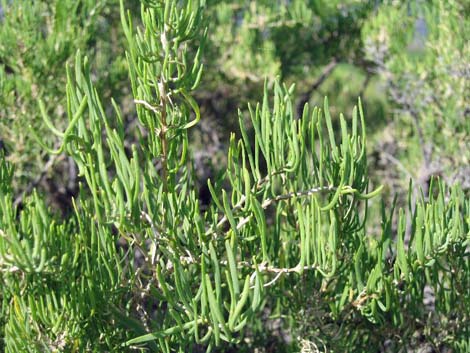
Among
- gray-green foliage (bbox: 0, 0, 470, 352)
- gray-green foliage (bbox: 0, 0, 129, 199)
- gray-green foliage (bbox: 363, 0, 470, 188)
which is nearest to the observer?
gray-green foliage (bbox: 0, 0, 470, 352)

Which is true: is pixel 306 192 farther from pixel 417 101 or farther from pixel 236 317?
pixel 417 101

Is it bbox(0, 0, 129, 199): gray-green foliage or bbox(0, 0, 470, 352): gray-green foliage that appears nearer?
bbox(0, 0, 470, 352): gray-green foliage

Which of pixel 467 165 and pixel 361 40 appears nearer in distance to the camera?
pixel 467 165

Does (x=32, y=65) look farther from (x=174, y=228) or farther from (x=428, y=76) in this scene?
(x=428, y=76)

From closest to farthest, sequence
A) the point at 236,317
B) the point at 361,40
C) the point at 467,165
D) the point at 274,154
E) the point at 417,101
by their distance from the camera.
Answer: the point at 236,317 → the point at 274,154 → the point at 467,165 → the point at 417,101 → the point at 361,40

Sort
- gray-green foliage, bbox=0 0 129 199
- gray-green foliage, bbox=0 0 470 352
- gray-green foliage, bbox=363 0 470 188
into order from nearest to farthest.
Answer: gray-green foliage, bbox=0 0 470 352
gray-green foliage, bbox=0 0 129 199
gray-green foliage, bbox=363 0 470 188

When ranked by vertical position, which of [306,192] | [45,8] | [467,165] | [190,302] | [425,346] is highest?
[45,8]

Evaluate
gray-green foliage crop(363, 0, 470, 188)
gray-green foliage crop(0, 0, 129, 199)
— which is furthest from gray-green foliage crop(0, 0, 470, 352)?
gray-green foliage crop(363, 0, 470, 188)

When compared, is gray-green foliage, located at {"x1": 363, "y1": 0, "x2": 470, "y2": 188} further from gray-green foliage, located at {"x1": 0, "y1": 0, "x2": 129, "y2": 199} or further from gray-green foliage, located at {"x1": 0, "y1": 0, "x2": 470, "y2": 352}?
gray-green foliage, located at {"x1": 0, "y1": 0, "x2": 129, "y2": 199}

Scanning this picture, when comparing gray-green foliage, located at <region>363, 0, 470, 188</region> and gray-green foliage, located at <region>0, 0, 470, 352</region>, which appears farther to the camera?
gray-green foliage, located at <region>363, 0, 470, 188</region>

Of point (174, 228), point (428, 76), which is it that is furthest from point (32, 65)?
point (428, 76)

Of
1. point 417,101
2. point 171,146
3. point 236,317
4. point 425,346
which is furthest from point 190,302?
point 417,101
